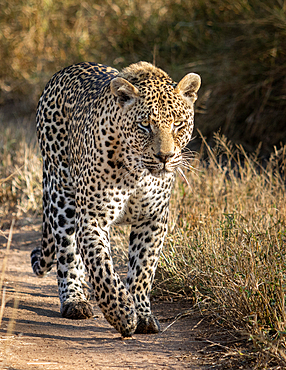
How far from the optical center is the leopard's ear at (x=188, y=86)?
4.02 metres

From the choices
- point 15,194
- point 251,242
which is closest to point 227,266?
point 251,242

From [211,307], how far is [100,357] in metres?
0.95

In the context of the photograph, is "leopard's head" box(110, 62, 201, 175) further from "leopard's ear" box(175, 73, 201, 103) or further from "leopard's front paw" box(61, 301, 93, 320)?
"leopard's front paw" box(61, 301, 93, 320)

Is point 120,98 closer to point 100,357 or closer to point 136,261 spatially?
point 136,261

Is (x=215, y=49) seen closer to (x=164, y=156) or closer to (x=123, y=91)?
(x=123, y=91)

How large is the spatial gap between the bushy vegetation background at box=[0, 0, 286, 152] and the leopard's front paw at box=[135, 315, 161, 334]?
521 cm

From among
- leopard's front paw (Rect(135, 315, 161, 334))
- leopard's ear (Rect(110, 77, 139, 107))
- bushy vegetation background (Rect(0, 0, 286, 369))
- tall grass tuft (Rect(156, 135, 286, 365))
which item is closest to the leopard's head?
leopard's ear (Rect(110, 77, 139, 107))

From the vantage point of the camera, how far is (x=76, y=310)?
4.57 m

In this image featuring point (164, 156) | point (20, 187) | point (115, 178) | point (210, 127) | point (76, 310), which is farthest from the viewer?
point (210, 127)

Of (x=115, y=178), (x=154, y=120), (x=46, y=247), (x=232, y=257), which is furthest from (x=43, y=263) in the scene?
(x=154, y=120)

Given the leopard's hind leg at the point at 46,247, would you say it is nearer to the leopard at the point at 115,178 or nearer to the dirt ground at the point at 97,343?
the leopard at the point at 115,178

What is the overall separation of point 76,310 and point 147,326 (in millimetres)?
682

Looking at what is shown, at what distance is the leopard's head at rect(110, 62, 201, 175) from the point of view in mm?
3725

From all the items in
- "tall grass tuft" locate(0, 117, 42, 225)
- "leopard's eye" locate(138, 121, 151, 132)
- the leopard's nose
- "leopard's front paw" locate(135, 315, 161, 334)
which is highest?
"leopard's eye" locate(138, 121, 151, 132)
